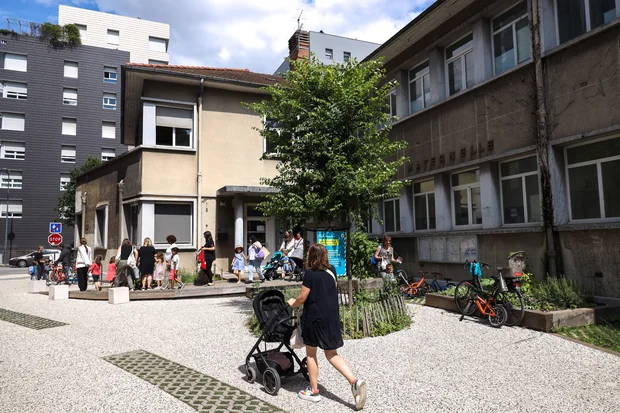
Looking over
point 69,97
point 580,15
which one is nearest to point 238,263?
point 580,15

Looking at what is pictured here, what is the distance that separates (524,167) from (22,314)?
40.9ft

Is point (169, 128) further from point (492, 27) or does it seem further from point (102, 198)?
point (492, 27)

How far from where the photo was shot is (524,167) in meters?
10.9

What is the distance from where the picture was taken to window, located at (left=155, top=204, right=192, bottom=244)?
55.3 feet

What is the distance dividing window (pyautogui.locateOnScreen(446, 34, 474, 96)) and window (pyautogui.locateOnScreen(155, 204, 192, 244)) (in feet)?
33.9

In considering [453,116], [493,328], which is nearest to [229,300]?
[493,328]

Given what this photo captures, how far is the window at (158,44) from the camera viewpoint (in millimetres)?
56031

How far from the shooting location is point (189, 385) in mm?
5277

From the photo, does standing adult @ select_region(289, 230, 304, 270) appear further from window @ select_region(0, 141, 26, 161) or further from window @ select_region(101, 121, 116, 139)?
window @ select_region(0, 141, 26, 161)

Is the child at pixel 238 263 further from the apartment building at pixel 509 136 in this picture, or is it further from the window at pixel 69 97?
the window at pixel 69 97

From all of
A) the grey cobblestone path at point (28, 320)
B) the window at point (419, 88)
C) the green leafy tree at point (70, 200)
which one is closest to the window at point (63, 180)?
the green leafy tree at point (70, 200)

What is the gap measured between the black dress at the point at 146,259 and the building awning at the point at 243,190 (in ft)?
13.5

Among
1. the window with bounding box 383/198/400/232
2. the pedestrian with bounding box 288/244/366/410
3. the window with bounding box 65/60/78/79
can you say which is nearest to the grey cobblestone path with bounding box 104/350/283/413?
the pedestrian with bounding box 288/244/366/410

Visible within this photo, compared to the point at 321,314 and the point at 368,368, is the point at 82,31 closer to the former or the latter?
the point at 368,368
